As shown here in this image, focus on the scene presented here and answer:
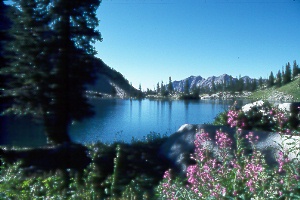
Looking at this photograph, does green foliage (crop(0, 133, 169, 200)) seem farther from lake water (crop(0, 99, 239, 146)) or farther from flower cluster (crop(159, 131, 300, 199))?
lake water (crop(0, 99, 239, 146))

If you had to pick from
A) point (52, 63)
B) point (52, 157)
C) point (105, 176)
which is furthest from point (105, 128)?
point (105, 176)

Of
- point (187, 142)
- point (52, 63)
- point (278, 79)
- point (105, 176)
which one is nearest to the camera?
point (105, 176)

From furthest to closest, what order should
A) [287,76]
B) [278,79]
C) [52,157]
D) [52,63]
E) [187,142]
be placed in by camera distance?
[278,79], [287,76], [52,63], [52,157], [187,142]

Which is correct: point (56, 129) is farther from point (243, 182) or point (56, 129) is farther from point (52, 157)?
point (243, 182)

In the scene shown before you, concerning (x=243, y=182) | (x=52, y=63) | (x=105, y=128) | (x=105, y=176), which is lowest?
(x=105, y=128)

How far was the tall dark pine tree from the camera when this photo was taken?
12.9 meters

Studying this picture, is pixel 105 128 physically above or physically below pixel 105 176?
below

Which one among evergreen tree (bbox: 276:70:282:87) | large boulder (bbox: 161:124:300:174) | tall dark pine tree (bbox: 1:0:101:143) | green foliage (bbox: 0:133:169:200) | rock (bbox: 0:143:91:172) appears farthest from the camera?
evergreen tree (bbox: 276:70:282:87)

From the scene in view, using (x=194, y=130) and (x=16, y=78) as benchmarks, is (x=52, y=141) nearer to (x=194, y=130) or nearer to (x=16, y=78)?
(x=16, y=78)

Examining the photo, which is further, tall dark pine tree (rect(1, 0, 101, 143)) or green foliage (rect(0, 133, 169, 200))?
tall dark pine tree (rect(1, 0, 101, 143))

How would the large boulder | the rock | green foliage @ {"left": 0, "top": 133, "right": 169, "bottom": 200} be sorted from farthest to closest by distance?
the rock, the large boulder, green foliage @ {"left": 0, "top": 133, "right": 169, "bottom": 200}

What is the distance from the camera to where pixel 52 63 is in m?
13.0

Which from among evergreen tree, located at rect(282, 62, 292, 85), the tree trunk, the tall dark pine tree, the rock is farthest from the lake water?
evergreen tree, located at rect(282, 62, 292, 85)

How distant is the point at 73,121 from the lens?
44.8 ft
